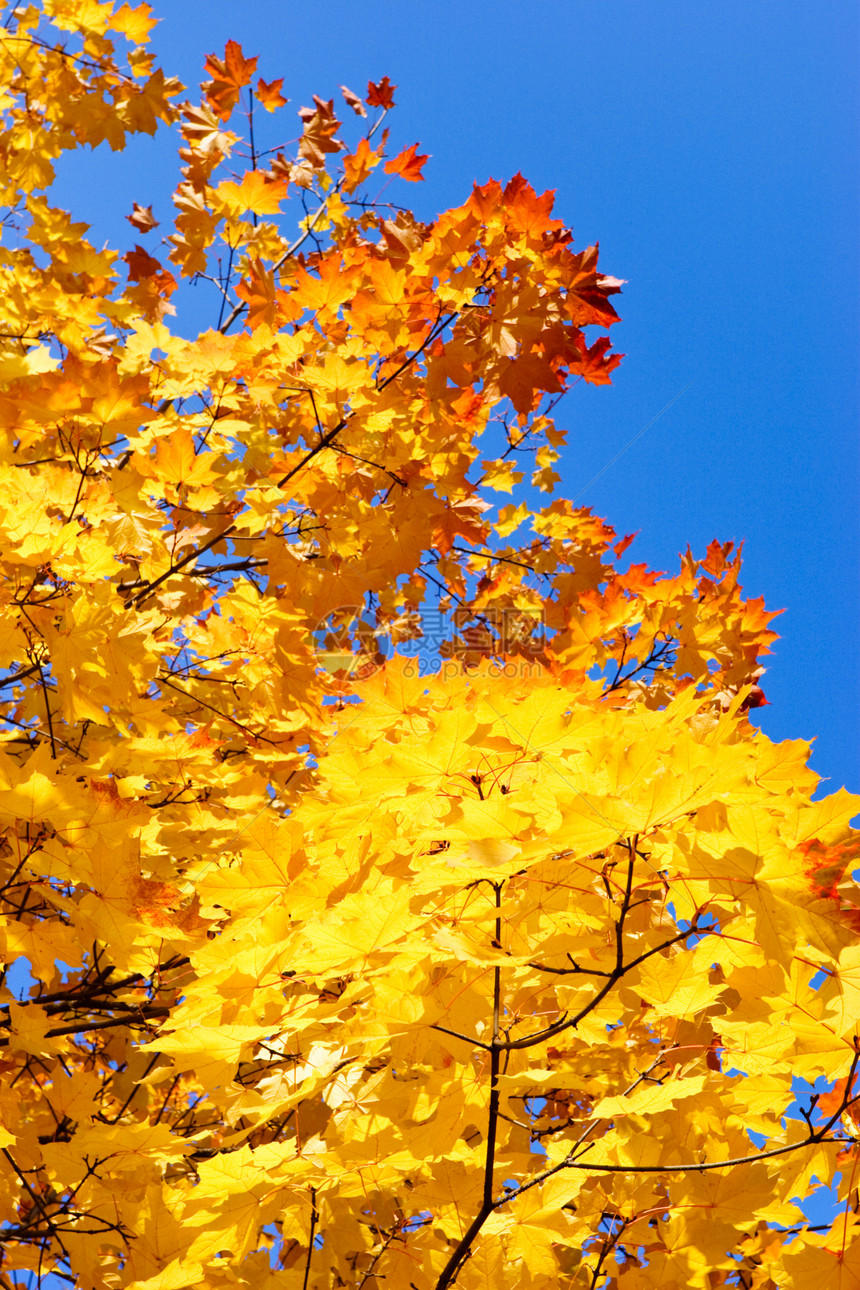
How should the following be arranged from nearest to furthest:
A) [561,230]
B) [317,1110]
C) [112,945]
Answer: [112,945]
[317,1110]
[561,230]

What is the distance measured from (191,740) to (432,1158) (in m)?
1.39

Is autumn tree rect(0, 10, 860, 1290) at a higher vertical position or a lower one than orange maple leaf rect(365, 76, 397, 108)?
lower

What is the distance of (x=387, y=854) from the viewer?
1.28 metres

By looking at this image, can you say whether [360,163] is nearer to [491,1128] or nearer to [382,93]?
[382,93]

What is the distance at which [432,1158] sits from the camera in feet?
3.95

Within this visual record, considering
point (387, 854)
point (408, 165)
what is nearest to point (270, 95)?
point (408, 165)

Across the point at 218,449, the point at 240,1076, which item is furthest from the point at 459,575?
the point at 240,1076

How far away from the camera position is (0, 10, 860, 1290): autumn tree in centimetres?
113

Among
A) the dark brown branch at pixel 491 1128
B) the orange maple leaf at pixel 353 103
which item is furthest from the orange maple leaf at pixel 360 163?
the dark brown branch at pixel 491 1128

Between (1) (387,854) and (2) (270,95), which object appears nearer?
(1) (387,854)

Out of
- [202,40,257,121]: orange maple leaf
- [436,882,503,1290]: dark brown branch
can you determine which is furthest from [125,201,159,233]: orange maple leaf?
[436,882,503,1290]: dark brown branch

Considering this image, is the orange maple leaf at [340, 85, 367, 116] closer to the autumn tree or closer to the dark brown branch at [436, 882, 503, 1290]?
the autumn tree

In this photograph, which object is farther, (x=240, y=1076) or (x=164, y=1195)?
(x=240, y=1076)

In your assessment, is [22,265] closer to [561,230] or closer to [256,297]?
[256,297]
